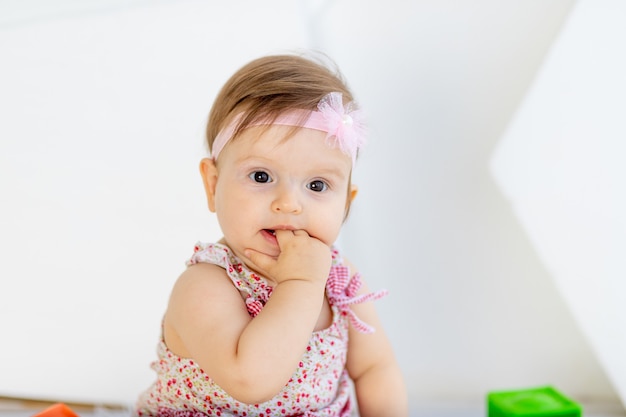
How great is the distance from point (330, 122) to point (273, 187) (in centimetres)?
10

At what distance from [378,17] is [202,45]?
35 cm

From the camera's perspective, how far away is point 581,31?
1.17 m

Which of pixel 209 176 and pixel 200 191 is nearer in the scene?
pixel 209 176

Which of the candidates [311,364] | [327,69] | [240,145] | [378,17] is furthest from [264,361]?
[378,17]

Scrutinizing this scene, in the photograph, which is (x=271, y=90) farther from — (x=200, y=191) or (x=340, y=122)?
(x=200, y=191)

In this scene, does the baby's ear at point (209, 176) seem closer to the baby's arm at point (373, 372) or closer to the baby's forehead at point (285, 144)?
the baby's forehead at point (285, 144)

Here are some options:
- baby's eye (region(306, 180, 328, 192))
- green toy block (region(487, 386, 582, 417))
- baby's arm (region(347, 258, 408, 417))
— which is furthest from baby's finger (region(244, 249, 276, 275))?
green toy block (region(487, 386, 582, 417))

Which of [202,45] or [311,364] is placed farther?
[202,45]

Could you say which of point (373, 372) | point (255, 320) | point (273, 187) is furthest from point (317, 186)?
point (373, 372)

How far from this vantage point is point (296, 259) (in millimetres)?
872

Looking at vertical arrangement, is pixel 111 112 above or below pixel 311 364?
above

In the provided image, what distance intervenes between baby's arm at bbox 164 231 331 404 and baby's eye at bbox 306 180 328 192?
6cm

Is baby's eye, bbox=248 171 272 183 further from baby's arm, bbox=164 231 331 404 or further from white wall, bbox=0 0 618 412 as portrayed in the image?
white wall, bbox=0 0 618 412

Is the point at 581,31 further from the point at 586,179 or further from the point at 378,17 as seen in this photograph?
the point at 378,17
